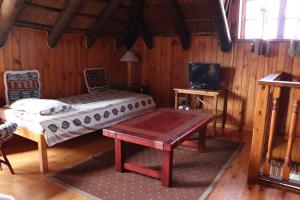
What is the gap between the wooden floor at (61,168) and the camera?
6.95 feet

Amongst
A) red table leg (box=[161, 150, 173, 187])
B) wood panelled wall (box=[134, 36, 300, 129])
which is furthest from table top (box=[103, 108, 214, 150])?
wood panelled wall (box=[134, 36, 300, 129])

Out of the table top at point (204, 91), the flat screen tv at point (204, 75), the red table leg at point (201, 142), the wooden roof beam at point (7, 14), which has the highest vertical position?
the wooden roof beam at point (7, 14)

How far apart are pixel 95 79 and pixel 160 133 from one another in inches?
92.1

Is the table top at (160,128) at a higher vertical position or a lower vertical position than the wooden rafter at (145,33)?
lower

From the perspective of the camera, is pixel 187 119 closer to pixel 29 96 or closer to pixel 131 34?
pixel 29 96

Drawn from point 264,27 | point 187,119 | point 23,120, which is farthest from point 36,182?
point 264,27

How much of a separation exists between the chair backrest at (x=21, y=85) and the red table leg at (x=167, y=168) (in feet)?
7.07

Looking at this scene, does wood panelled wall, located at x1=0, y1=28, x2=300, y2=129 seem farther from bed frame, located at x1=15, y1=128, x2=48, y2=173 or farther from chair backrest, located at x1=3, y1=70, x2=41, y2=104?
bed frame, located at x1=15, y1=128, x2=48, y2=173

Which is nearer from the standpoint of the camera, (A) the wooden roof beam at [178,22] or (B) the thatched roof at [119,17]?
(B) the thatched roof at [119,17]

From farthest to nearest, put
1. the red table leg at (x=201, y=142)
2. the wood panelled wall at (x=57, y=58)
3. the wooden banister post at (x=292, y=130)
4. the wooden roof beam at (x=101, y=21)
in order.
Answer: the wooden roof beam at (x=101, y=21) < the wood panelled wall at (x=57, y=58) < the red table leg at (x=201, y=142) < the wooden banister post at (x=292, y=130)

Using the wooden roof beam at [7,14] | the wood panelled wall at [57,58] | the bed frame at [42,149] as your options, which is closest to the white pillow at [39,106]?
the bed frame at [42,149]

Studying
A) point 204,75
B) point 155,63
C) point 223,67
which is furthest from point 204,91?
point 155,63

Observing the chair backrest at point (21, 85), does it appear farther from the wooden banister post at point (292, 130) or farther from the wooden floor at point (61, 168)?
the wooden banister post at point (292, 130)

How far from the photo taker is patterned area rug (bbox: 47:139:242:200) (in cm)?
213
